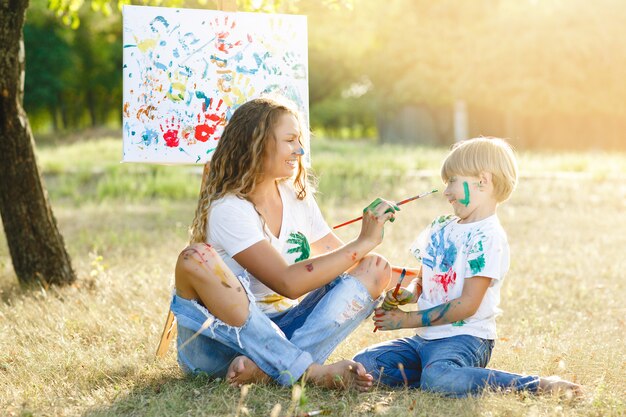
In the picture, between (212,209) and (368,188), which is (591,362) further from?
(368,188)

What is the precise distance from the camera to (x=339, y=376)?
2801 mm

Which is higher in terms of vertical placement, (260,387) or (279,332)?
(279,332)

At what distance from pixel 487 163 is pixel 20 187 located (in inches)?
112

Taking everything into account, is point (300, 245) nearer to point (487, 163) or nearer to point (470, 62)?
point (487, 163)

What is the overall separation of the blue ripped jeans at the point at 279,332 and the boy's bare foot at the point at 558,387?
64 centimetres

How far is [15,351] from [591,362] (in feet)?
7.59

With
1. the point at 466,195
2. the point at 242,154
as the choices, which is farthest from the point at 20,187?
the point at 466,195

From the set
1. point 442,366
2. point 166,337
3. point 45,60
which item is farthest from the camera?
point 45,60

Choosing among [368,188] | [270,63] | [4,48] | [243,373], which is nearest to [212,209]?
[243,373]

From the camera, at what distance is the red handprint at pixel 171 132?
3.69 metres

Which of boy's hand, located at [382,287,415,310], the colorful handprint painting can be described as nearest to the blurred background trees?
the colorful handprint painting

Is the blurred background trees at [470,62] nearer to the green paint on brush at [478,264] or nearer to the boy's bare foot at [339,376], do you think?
the green paint on brush at [478,264]

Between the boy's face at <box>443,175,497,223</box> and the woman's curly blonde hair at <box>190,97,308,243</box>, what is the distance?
2.12 feet

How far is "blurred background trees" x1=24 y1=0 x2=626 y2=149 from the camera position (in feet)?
55.4
